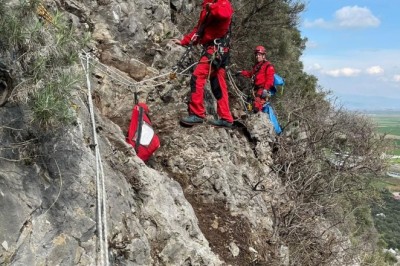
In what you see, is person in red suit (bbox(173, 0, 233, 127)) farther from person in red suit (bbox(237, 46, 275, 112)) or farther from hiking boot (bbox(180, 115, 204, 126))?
person in red suit (bbox(237, 46, 275, 112))

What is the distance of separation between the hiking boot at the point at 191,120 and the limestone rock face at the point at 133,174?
0.12m

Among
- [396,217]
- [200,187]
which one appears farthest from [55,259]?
[396,217]

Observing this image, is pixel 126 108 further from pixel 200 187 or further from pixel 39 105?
pixel 39 105

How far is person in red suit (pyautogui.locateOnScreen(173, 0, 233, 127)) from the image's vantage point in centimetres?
642

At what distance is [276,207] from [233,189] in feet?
2.69

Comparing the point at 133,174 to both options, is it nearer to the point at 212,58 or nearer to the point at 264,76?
the point at 212,58

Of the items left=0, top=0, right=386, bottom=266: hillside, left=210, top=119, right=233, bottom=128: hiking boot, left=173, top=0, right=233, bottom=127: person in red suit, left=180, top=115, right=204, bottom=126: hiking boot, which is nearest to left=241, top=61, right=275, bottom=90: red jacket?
left=0, top=0, right=386, bottom=266: hillside

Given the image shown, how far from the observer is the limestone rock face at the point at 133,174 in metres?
3.27

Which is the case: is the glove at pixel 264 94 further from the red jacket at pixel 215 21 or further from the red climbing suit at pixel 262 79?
the red jacket at pixel 215 21

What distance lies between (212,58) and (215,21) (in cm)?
55

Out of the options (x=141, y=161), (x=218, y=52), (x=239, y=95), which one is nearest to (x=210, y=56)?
(x=218, y=52)

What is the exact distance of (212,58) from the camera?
21.4ft

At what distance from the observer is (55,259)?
10.5 feet

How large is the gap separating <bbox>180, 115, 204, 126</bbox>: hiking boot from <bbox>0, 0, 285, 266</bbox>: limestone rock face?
0.12m
